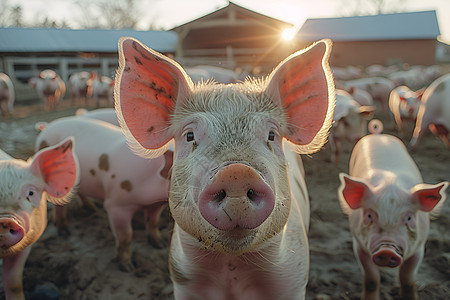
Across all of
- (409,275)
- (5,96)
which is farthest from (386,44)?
(409,275)

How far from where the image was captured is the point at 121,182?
284 centimetres

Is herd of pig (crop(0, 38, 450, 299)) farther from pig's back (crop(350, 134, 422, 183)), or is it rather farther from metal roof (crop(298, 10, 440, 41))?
metal roof (crop(298, 10, 440, 41))

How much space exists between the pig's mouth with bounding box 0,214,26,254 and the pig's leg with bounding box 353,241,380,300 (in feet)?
7.24

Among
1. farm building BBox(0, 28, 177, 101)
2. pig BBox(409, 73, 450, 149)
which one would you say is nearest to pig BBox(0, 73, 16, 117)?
farm building BBox(0, 28, 177, 101)

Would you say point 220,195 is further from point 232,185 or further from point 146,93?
point 146,93

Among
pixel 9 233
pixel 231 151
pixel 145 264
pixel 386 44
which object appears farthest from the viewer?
pixel 386 44

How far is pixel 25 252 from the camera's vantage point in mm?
2303

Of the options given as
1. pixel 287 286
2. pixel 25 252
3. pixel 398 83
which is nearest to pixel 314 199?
pixel 287 286

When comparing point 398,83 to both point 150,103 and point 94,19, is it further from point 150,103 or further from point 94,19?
point 94,19

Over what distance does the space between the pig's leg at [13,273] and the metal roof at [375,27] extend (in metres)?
29.2

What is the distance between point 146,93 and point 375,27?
3250 cm

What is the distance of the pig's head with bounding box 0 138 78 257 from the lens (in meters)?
1.95

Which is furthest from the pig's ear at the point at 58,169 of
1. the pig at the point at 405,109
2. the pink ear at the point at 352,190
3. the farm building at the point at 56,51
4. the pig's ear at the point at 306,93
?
the farm building at the point at 56,51

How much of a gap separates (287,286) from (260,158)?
2.19 ft
